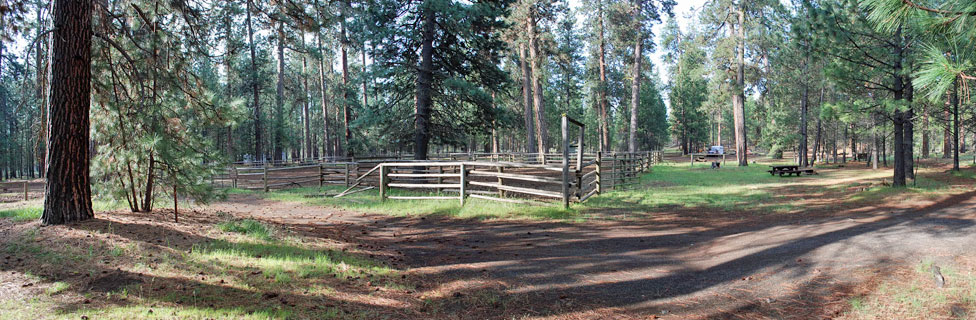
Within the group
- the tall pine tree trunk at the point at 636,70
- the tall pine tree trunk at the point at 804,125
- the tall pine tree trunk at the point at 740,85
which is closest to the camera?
the tall pine tree trunk at the point at 636,70

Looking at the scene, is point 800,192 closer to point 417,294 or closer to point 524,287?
point 524,287

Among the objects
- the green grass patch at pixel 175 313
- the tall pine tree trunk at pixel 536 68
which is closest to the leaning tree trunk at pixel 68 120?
the green grass patch at pixel 175 313

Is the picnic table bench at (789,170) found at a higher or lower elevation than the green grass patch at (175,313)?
higher

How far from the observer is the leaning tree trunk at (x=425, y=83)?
15898mm

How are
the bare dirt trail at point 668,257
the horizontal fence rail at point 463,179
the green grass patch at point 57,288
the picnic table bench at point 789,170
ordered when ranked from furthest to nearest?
the picnic table bench at point 789,170 < the horizontal fence rail at point 463,179 < the bare dirt trail at point 668,257 < the green grass patch at point 57,288

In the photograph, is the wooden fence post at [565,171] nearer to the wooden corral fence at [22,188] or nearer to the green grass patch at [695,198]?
the green grass patch at [695,198]

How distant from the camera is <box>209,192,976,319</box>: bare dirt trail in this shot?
13.9 feet

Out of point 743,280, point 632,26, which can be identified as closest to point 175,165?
point 743,280

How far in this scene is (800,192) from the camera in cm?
1468

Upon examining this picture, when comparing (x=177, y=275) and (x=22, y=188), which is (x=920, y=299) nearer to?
(x=177, y=275)

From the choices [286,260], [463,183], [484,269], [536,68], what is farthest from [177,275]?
[536,68]

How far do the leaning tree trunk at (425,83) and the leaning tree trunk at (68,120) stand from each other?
10.4 meters

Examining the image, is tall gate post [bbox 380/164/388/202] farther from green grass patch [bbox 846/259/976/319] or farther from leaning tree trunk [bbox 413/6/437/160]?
green grass patch [bbox 846/259/976/319]

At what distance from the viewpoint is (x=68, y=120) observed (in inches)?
234
